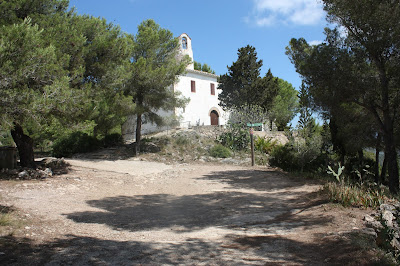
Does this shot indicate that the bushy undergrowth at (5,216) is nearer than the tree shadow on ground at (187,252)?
No

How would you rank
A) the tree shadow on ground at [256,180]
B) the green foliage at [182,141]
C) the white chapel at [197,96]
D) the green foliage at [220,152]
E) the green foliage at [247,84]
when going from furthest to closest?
the white chapel at [197,96] < the green foliage at [247,84] < the green foliage at [182,141] < the green foliage at [220,152] < the tree shadow on ground at [256,180]

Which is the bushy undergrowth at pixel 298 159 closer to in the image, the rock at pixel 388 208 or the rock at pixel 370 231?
the rock at pixel 388 208

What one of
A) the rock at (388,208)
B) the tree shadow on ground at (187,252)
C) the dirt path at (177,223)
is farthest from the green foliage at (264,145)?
the tree shadow on ground at (187,252)

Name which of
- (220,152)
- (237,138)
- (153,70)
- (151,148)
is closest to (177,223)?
(220,152)

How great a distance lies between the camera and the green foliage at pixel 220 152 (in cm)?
1919

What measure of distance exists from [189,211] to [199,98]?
2327 centimetres

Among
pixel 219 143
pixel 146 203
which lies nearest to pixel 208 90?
pixel 219 143

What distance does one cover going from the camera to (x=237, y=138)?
2123 cm

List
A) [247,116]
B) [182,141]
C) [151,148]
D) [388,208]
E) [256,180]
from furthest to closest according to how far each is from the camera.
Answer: [247,116]
[182,141]
[151,148]
[256,180]
[388,208]

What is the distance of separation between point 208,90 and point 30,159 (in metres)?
21.6

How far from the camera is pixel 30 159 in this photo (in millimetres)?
11891

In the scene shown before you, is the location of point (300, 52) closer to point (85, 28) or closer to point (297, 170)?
point (297, 170)

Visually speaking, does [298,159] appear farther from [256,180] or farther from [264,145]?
[264,145]

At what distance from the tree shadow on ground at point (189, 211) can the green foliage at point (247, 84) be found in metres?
18.5
